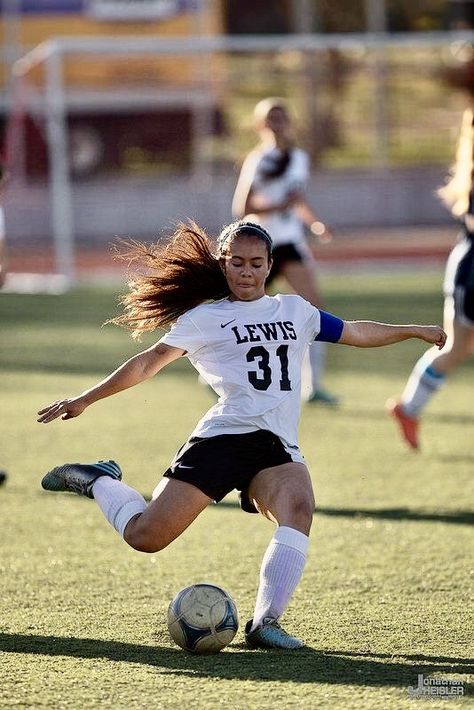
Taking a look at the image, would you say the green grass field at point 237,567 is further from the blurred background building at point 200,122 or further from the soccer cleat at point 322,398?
the blurred background building at point 200,122

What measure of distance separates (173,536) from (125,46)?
16354 millimetres

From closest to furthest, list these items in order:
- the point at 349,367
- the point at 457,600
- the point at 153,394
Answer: the point at 457,600, the point at 153,394, the point at 349,367

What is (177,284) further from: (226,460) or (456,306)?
(456,306)

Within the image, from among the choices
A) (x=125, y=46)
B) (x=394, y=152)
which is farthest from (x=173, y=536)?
(x=394, y=152)

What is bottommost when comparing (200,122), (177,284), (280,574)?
(280,574)

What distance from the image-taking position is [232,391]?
17.2 ft

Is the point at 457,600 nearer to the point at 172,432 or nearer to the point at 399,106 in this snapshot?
the point at 172,432

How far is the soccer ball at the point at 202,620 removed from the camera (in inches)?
189

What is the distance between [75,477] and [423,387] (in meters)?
3.67

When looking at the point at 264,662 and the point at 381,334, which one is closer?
the point at 264,662

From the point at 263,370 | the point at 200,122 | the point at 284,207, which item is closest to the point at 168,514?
the point at 263,370

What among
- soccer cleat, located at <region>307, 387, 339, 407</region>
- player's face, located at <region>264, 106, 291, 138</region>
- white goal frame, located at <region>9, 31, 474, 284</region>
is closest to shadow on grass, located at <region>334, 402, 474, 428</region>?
soccer cleat, located at <region>307, 387, 339, 407</region>

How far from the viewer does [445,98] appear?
25.5 metres

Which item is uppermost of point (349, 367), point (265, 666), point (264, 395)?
point (264, 395)
